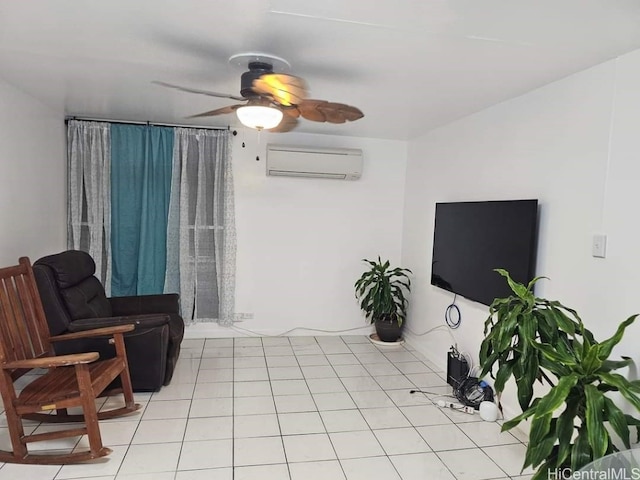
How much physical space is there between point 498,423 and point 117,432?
246 centimetres

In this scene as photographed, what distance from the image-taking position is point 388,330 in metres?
4.22

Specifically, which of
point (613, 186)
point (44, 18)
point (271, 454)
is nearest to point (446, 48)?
point (613, 186)

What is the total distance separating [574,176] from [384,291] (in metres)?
2.24

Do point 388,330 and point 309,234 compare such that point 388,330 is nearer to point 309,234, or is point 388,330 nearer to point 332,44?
point 309,234

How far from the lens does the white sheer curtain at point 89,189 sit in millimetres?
3863

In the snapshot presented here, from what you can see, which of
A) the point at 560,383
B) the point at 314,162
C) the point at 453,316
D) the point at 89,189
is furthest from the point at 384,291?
the point at 89,189

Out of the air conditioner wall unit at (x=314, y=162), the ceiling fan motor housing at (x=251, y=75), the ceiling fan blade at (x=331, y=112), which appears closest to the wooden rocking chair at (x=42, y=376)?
the ceiling fan motor housing at (x=251, y=75)

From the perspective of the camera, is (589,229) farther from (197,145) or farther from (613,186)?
(197,145)

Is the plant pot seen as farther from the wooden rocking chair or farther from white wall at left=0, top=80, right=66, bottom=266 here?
white wall at left=0, top=80, right=66, bottom=266

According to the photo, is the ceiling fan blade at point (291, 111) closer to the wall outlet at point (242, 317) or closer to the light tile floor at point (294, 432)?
the light tile floor at point (294, 432)

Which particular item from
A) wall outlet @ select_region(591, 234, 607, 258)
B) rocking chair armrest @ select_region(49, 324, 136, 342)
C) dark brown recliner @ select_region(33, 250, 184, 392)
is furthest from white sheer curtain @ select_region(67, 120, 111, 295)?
wall outlet @ select_region(591, 234, 607, 258)

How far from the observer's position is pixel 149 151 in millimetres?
3986

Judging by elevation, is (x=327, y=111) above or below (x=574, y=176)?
above

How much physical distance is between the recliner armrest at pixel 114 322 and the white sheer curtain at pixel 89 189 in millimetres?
1356
